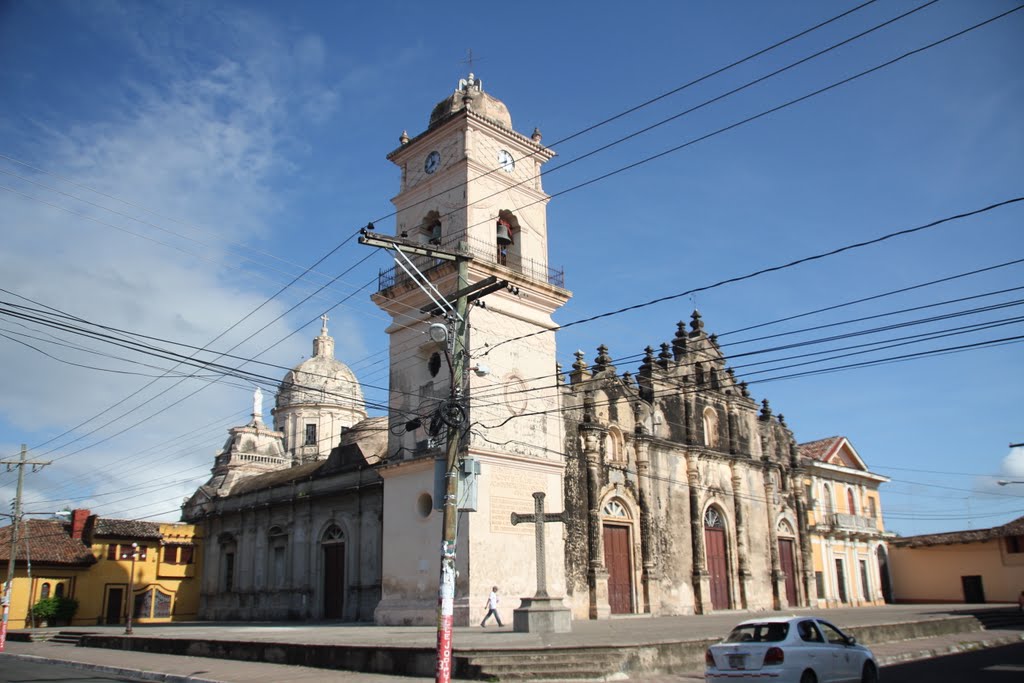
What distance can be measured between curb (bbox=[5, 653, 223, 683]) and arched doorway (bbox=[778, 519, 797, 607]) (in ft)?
97.1

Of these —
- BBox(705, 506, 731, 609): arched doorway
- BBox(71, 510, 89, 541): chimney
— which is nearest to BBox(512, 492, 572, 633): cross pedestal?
BBox(705, 506, 731, 609): arched doorway

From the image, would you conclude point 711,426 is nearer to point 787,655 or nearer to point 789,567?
point 789,567

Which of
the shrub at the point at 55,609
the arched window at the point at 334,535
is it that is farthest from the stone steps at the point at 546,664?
the shrub at the point at 55,609

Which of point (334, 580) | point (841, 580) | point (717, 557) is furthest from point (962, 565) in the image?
point (334, 580)

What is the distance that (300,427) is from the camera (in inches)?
2190

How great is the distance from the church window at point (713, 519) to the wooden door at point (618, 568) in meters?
5.75

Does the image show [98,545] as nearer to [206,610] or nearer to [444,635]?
[206,610]

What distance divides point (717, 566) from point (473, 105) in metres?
21.1

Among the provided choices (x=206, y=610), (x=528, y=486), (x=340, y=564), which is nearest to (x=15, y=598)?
(x=206, y=610)

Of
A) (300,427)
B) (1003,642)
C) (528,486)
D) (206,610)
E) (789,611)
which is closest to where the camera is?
(1003,642)

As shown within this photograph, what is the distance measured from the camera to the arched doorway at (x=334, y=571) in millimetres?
31872

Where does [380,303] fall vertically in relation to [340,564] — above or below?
above

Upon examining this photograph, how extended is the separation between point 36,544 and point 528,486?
28511 millimetres

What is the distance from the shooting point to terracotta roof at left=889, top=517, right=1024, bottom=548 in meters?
43.8
